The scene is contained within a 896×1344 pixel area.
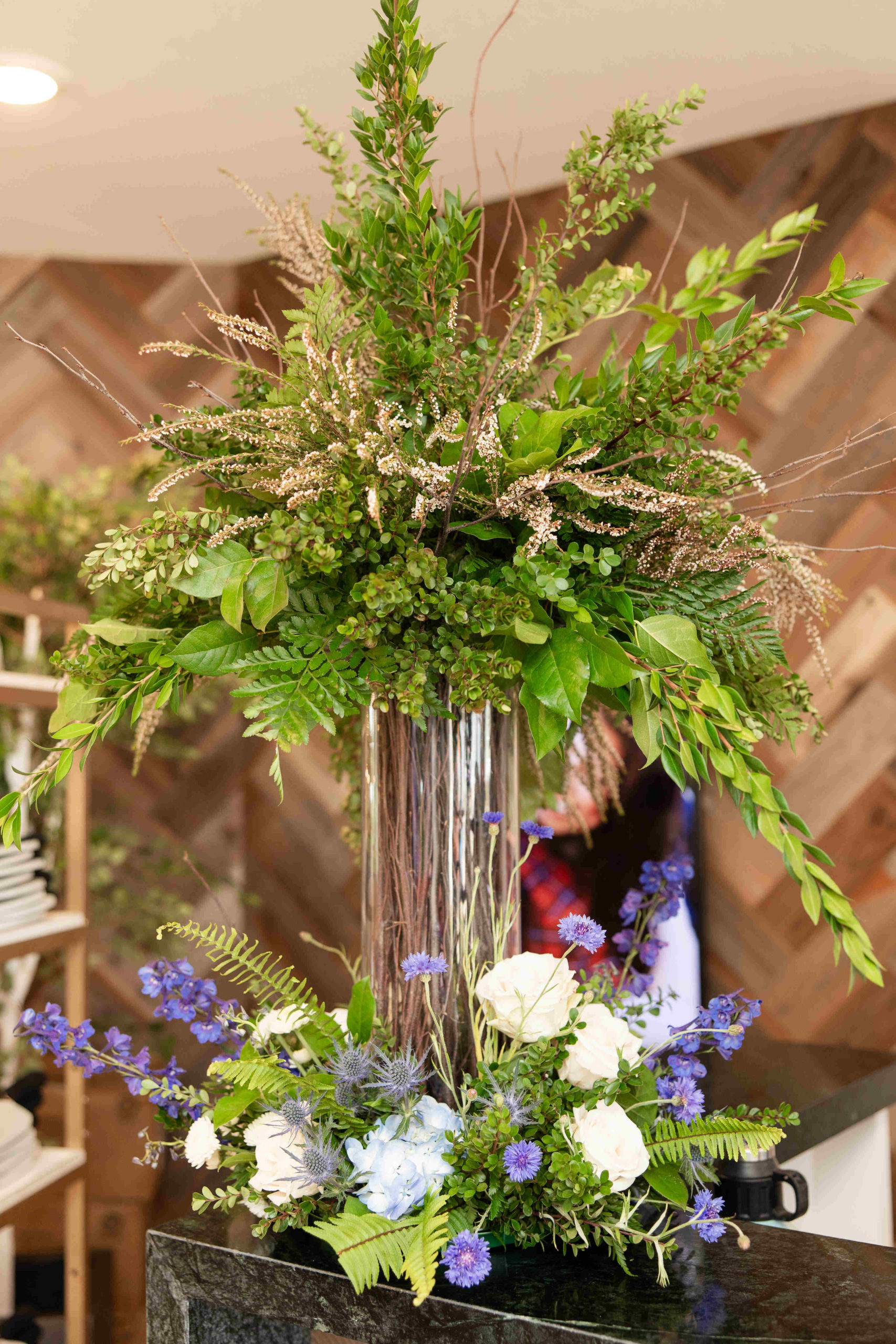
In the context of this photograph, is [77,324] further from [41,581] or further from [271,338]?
[271,338]

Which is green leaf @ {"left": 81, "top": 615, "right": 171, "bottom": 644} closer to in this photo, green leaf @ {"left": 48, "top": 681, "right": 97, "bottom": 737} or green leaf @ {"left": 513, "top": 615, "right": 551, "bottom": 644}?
green leaf @ {"left": 48, "top": 681, "right": 97, "bottom": 737}

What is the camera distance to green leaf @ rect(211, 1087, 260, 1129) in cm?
75

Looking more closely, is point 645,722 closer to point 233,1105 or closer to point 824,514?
point 233,1105

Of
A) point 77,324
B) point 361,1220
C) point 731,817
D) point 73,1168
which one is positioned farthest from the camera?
point 77,324

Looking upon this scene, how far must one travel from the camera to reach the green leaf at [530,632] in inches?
30.0

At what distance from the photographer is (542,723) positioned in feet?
2.63

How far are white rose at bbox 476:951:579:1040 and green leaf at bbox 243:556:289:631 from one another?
29 cm

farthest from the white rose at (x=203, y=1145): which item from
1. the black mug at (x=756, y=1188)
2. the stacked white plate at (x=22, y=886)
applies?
the stacked white plate at (x=22, y=886)

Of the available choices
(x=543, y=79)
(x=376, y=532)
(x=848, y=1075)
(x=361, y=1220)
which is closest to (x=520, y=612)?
(x=376, y=532)

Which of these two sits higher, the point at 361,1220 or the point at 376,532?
the point at 376,532

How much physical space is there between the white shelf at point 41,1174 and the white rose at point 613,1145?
1.33 m

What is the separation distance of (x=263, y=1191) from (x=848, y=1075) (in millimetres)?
1165

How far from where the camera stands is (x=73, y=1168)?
1905 millimetres

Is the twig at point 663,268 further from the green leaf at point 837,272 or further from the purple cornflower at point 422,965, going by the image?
the purple cornflower at point 422,965
